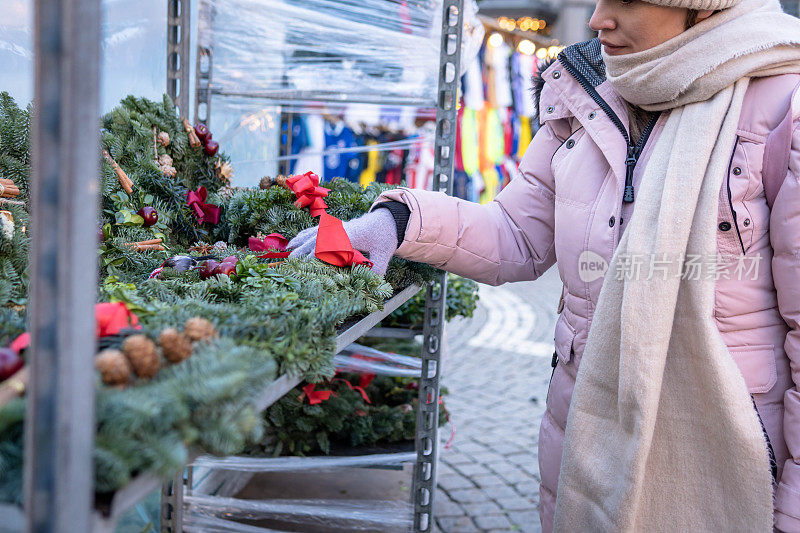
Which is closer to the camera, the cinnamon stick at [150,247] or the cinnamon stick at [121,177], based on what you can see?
the cinnamon stick at [150,247]

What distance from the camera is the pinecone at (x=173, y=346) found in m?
0.91

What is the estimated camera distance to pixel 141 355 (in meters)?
0.86

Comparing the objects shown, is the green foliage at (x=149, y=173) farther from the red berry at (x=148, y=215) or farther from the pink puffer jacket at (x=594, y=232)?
the pink puffer jacket at (x=594, y=232)

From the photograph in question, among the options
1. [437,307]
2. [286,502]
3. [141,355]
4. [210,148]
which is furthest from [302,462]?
[141,355]

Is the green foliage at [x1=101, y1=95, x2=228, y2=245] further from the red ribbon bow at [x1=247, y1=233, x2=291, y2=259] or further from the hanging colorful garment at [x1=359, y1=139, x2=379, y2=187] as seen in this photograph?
the hanging colorful garment at [x1=359, y1=139, x2=379, y2=187]

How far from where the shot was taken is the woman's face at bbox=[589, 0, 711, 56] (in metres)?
1.54

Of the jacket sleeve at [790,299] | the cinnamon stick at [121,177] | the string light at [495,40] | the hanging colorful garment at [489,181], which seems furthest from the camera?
the hanging colorful garment at [489,181]

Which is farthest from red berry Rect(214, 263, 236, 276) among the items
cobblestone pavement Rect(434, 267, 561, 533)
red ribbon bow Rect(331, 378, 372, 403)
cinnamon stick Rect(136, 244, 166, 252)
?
cobblestone pavement Rect(434, 267, 561, 533)

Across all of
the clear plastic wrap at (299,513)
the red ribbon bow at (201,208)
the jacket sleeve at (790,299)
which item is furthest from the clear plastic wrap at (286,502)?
the jacket sleeve at (790,299)

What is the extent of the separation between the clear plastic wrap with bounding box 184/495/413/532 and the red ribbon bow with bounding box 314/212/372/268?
4.84 feet

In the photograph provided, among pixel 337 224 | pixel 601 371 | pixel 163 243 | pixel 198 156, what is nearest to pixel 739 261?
pixel 601 371

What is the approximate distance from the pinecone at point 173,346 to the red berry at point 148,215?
98 cm

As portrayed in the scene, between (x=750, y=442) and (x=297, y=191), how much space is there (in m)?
1.30

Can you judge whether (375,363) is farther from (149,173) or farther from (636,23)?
(636,23)
